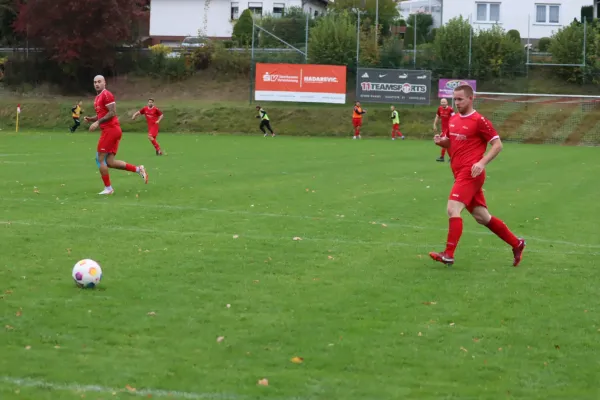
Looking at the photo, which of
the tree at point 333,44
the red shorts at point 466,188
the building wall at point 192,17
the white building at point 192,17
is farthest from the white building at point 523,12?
the red shorts at point 466,188

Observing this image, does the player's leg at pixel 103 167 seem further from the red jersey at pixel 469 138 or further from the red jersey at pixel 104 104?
the red jersey at pixel 469 138

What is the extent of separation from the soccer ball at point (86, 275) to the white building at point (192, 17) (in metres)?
59.1

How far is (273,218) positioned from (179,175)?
697cm

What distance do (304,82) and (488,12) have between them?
22.2 meters

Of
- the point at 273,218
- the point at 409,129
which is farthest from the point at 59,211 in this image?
the point at 409,129

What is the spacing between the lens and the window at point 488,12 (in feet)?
203

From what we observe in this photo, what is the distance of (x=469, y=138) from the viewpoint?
31.2ft

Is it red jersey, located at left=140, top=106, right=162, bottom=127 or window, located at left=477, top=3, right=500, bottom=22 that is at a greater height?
window, located at left=477, top=3, right=500, bottom=22

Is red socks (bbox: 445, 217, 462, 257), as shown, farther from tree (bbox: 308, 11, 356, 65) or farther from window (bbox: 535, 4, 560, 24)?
window (bbox: 535, 4, 560, 24)

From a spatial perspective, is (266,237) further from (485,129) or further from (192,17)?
(192,17)

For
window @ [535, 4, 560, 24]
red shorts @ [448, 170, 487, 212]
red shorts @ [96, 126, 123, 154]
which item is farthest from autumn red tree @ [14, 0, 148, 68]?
red shorts @ [448, 170, 487, 212]

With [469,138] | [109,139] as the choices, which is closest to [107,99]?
[109,139]

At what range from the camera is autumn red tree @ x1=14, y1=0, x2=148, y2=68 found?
160ft

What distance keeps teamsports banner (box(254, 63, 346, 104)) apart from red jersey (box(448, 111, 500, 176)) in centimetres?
3658
